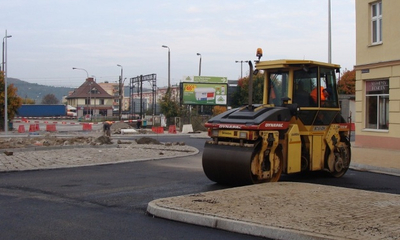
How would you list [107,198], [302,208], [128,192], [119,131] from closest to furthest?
[302,208] < [107,198] < [128,192] < [119,131]

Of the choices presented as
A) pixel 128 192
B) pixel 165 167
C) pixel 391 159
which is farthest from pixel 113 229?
pixel 391 159

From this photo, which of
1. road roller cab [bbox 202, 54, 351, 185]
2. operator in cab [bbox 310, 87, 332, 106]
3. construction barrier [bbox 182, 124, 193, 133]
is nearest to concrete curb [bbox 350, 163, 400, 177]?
road roller cab [bbox 202, 54, 351, 185]

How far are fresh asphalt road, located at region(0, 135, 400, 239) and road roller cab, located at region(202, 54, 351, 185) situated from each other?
0.65m

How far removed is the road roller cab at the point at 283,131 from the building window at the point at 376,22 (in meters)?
10.7

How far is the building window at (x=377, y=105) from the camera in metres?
21.9

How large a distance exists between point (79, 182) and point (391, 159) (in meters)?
10.6

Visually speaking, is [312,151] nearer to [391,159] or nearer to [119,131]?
[391,159]

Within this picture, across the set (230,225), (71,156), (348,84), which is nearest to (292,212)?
(230,225)

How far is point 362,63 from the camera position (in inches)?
902

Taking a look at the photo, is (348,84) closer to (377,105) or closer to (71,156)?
(377,105)

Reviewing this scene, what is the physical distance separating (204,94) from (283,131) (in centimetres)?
4395

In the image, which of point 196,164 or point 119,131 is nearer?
point 196,164

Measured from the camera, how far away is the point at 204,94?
180ft

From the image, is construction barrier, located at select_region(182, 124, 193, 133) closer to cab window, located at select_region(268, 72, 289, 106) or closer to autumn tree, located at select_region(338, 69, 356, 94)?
autumn tree, located at select_region(338, 69, 356, 94)
